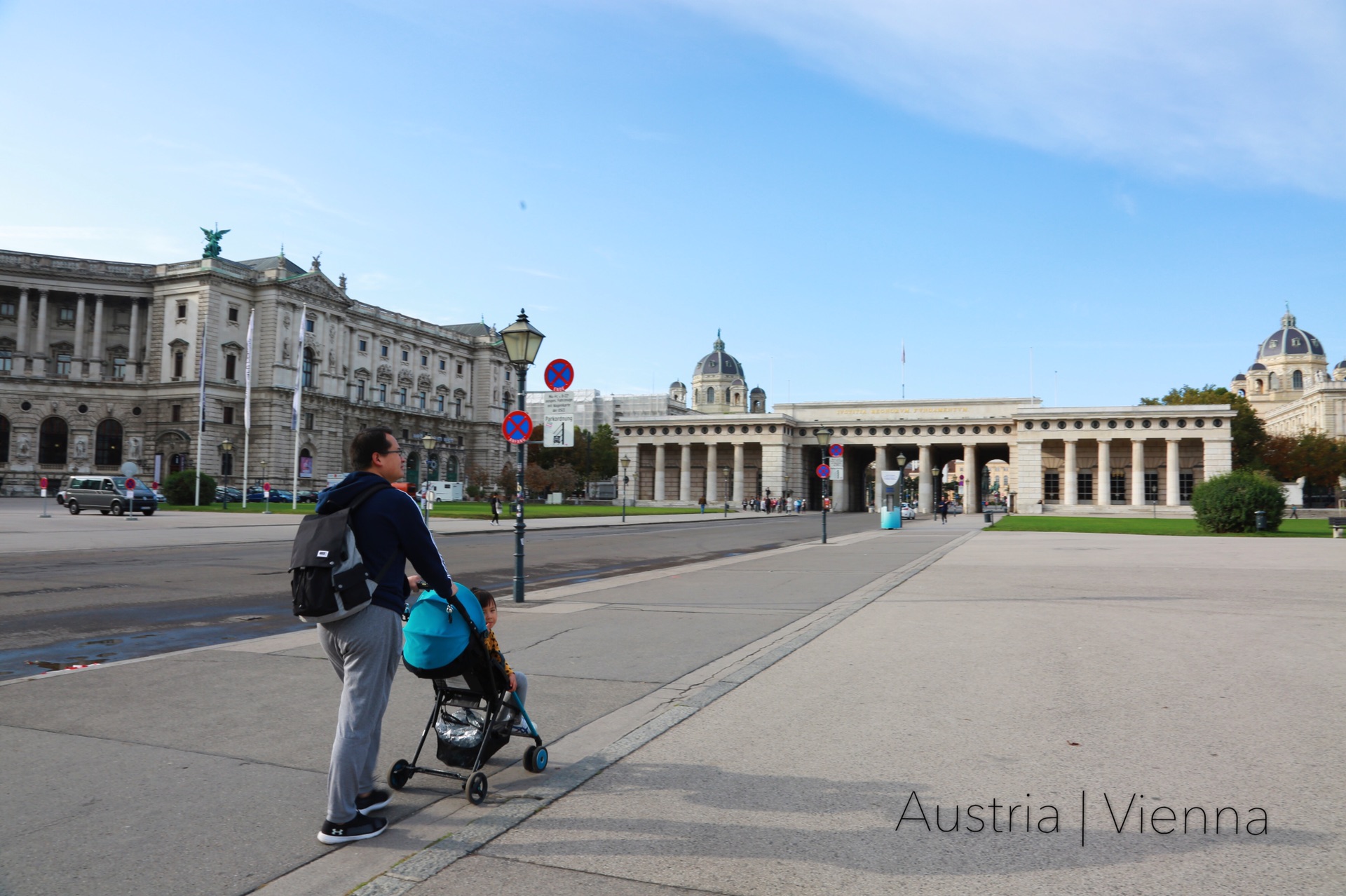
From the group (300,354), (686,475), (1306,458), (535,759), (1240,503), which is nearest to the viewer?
(535,759)

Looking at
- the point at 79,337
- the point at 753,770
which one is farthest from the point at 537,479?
the point at 753,770

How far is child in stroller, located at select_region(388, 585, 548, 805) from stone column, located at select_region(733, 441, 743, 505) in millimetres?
89393

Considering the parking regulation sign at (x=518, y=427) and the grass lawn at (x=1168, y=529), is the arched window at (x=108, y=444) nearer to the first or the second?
the grass lawn at (x=1168, y=529)

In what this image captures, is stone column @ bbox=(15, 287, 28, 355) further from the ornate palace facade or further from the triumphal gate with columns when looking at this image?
the triumphal gate with columns

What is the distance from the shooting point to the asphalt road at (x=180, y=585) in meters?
9.02

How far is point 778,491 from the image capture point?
91625 mm

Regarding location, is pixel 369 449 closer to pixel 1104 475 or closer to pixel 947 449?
pixel 1104 475

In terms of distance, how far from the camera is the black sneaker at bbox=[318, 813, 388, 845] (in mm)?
3871

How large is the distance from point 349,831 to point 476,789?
651 millimetres

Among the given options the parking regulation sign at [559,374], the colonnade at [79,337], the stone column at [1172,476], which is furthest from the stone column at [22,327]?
the stone column at [1172,476]

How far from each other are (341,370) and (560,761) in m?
86.8

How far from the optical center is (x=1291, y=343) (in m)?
145

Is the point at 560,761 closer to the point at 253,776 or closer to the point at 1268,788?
the point at 253,776

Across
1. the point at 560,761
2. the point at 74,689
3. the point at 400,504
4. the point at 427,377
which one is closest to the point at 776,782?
the point at 560,761
